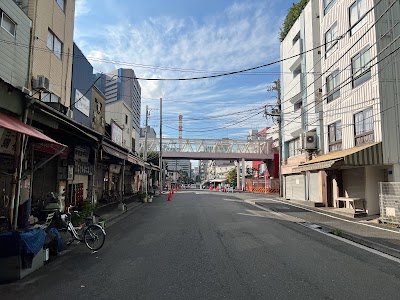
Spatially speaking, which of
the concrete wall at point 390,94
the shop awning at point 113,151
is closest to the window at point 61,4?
the shop awning at point 113,151

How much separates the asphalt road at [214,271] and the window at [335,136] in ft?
38.7

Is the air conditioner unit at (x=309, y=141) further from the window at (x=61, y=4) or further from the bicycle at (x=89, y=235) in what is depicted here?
the bicycle at (x=89, y=235)

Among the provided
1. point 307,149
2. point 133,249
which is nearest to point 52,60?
point 133,249

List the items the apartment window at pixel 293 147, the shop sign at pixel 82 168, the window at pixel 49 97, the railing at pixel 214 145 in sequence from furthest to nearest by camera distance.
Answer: the railing at pixel 214 145 → the apartment window at pixel 293 147 → the shop sign at pixel 82 168 → the window at pixel 49 97

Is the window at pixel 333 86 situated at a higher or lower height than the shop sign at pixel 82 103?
higher

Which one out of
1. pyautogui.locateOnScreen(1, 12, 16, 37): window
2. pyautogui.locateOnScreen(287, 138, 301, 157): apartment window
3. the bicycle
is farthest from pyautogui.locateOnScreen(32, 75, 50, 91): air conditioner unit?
pyautogui.locateOnScreen(287, 138, 301, 157): apartment window

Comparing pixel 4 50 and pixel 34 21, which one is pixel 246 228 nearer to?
pixel 4 50

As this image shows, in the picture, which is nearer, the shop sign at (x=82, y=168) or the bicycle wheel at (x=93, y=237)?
the bicycle wheel at (x=93, y=237)

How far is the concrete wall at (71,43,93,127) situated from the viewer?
67.4 feet

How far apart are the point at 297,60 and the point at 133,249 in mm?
26039

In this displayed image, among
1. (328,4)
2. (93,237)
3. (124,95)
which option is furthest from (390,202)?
(124,95)

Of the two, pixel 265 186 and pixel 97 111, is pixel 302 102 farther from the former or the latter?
pixel 265 186

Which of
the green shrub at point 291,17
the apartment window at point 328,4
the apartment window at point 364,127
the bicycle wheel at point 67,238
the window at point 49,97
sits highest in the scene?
the green shrub at point 291,17

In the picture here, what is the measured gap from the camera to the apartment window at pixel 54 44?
16750 mm
